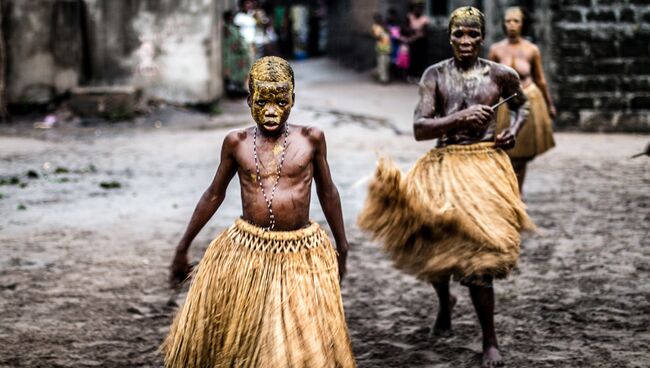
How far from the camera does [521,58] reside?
7496mm

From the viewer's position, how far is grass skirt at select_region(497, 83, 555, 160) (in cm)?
735

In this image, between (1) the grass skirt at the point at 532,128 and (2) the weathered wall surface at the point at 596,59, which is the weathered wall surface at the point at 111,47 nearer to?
(2) the weathered wall surface at the point at 596,59

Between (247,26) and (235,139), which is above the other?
(235,139)

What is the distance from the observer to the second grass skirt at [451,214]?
→ 432 cm

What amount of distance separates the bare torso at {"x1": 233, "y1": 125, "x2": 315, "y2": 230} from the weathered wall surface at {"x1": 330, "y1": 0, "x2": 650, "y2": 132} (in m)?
10.5

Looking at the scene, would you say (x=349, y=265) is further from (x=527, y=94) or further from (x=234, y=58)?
(x=234, y=58)

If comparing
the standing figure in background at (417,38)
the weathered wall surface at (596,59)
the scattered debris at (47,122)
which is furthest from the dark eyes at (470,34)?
the standing figure in background at (417,38)

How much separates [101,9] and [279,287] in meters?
12.1

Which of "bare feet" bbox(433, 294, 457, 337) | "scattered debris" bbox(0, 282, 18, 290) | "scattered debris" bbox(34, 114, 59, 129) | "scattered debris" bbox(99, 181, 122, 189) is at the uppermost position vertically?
"bare feet" bbox(433, 294, 457, 337)

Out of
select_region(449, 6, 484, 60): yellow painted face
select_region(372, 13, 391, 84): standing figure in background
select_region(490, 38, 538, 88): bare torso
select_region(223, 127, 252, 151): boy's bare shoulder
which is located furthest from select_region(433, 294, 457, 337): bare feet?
select_region(372, 13, 391, 84): standing figure in background

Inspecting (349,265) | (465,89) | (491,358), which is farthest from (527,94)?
(491,358)

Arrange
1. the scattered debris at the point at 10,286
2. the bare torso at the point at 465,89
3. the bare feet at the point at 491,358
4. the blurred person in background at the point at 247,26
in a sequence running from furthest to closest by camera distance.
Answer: the blurred person in background at the point at 247,26, the scattered debris at the point at 10,286, the bare torso at the point at 465,89, the bare feet at the point at 491,358

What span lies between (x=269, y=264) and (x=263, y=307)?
15 cm

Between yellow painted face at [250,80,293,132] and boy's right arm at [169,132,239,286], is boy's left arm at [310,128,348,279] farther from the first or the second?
boy's right arm at [169,132,239,286]
